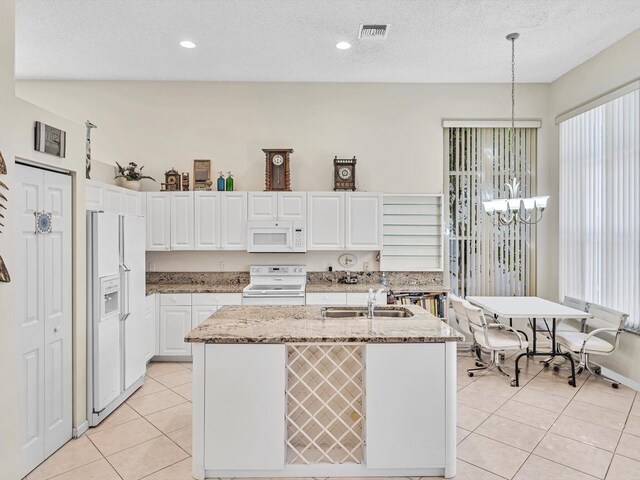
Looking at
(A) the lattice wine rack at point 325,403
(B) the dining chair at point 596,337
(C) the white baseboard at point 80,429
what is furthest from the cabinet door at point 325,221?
(C) the white baseboard at point 80,429

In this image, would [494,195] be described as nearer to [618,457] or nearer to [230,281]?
[618,457]

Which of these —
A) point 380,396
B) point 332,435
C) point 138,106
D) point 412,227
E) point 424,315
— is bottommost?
point 332,435

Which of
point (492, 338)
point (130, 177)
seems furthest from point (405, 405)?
point (130, 177)

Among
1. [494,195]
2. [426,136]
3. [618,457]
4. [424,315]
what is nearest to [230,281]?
[424,315]

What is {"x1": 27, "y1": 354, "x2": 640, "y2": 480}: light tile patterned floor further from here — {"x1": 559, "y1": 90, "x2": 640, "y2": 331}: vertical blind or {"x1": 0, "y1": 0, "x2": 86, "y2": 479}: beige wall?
{"x1": 559, "y1": 90, "x2": 640, "y2": 331}: vertical blind

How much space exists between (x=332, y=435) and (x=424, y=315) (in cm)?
107

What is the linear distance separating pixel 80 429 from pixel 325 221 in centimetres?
309

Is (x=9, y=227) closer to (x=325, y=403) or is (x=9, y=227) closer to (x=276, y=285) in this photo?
(x=325, y=403)

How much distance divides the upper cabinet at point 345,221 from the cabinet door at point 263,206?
460 mm

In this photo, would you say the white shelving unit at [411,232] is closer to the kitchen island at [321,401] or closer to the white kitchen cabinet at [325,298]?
the white kitchen cabinet at [325,298]

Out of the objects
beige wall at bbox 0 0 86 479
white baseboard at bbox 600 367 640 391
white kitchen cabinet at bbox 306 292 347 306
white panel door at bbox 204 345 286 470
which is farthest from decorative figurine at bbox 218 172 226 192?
white baseboard at bbox 600 367 640 391

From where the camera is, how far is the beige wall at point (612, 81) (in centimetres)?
371

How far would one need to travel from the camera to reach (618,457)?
257 centimetres

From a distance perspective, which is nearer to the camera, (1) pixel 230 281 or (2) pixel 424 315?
(2) pixel 424 315
